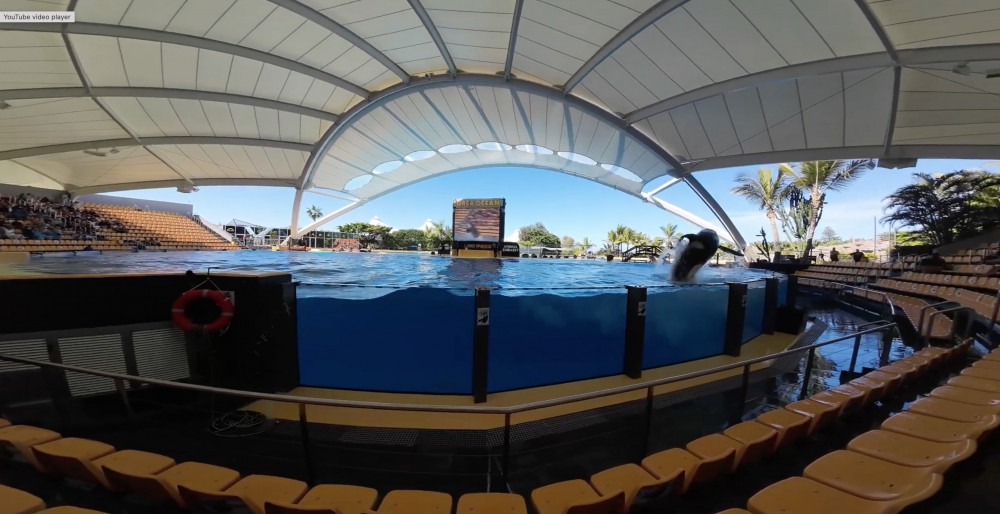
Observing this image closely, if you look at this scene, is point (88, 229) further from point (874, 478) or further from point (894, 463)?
point (894, 463)

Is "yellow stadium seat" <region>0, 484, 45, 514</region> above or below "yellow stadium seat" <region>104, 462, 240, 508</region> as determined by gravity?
above

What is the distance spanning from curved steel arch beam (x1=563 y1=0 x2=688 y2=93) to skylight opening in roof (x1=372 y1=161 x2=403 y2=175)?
2296 cm

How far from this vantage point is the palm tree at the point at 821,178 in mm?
25172

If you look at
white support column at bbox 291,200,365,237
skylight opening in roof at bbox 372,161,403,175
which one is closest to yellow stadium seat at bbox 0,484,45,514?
skylight opening in roof at bbox 372,161,403,175

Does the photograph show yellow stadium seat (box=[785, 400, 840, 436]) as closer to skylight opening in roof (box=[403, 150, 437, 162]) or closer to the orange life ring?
the orange life ring

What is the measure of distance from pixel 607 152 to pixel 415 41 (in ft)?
51.9

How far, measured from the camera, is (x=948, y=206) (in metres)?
18.0

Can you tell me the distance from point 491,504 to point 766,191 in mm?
38404

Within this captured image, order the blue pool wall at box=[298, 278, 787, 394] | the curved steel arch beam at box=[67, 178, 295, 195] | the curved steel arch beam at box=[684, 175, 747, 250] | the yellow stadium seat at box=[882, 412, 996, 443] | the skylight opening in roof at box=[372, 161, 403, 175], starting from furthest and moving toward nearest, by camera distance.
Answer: the skylight opening in roof at box=[372, 161, 403, 175]
the curved steel arch beam at box=[67, 178, 295, 195]
the curved steel arch beam at box=[684, 175, 747, 250]
the blue pool wall at box=[298, 278, 787, 394]
the yellow stadium seat at box=[882, 412, 996, 443]

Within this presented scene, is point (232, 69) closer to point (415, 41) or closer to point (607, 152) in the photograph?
point (415, 41)

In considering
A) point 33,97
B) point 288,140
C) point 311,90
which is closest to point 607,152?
point 311,90

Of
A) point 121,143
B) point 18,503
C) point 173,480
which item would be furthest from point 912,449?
point 121,143

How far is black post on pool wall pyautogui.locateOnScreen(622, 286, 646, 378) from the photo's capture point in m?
5.68

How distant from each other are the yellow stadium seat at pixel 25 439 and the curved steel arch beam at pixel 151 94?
22740 mm
